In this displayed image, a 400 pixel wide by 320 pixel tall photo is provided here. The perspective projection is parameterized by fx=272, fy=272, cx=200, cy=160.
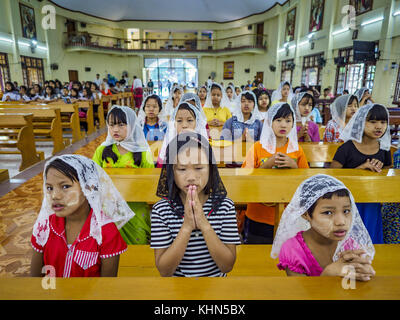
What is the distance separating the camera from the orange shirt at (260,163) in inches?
84.5

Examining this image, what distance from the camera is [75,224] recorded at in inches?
50.7

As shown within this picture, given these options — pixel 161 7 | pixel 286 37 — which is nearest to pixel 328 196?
pixel 286 37

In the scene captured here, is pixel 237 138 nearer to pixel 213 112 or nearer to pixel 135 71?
pixel 213 112

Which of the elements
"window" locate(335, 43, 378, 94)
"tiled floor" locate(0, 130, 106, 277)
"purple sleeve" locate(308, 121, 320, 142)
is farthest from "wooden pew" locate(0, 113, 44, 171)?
"window" locate(335, 43, 378, 94)

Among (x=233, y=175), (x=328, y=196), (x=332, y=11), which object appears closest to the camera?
(x=328, y=196)

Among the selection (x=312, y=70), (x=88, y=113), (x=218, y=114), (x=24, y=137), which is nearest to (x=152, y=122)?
(x=218, y=114)

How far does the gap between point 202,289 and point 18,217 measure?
2.99 m

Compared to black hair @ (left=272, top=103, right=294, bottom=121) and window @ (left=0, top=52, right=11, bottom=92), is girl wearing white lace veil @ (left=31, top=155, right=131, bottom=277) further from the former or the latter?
window @ (left=0, top=52, right=11, bottom=92)

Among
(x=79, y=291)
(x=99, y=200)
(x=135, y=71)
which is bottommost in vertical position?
(x=79, y=291)

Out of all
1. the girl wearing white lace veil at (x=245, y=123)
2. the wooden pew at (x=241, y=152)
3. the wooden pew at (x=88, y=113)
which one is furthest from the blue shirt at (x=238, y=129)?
the wooden pew at (x=88, y=113)

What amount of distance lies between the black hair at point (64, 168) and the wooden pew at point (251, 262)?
2.37 ft

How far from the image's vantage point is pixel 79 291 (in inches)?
35.5

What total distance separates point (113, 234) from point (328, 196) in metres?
0.97

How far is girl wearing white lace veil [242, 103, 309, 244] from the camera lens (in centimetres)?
214
